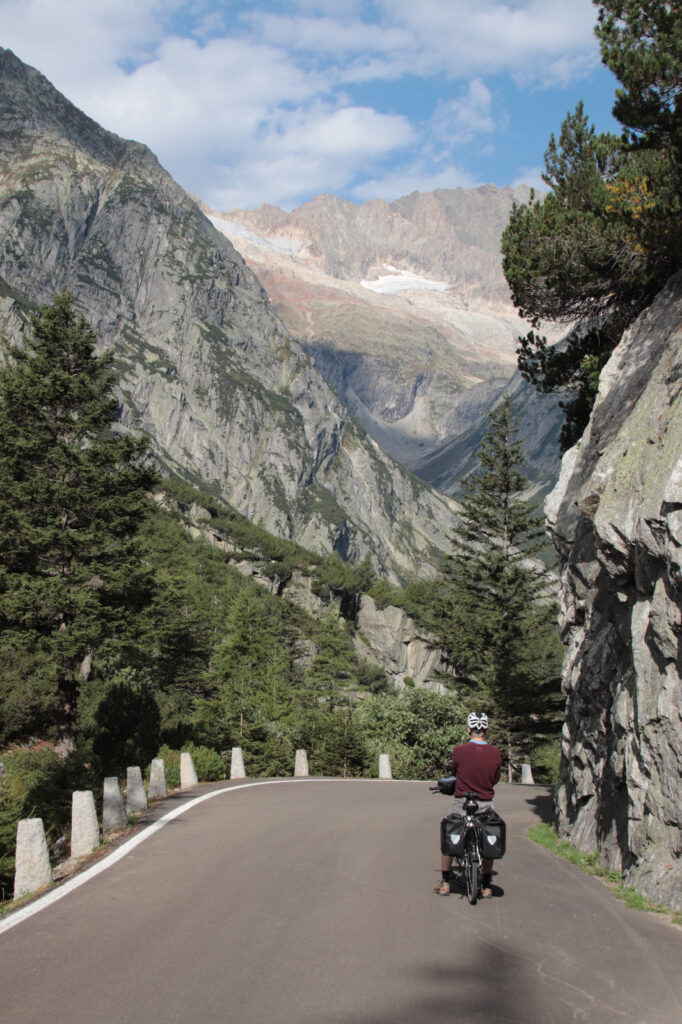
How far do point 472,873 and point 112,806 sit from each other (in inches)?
204

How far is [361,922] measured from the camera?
6.21 m

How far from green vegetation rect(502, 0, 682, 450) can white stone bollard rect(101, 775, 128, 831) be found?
12.8m

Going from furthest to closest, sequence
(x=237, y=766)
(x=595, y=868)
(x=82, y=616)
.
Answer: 1. (x=82, y=616)
2. (x=237, y=766)
3. (x=595, y=868)

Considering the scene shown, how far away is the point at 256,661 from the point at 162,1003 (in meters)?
35.0

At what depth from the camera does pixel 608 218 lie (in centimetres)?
1509

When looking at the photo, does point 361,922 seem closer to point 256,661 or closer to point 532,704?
point 532,704

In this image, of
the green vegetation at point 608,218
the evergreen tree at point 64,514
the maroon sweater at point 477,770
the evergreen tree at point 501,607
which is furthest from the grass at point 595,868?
the evergreen tree at point 501,607

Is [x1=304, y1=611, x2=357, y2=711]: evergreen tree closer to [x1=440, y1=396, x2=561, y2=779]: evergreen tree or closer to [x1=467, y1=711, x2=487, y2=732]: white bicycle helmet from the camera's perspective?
[x1=440, y1=396, x2=561, y2=779]: evergreen tree

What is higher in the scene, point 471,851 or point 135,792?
point 471,851

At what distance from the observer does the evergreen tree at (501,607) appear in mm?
31203

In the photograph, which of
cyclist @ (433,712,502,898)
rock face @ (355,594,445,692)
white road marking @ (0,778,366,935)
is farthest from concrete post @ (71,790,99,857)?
rock face @ (355,594,445,692)

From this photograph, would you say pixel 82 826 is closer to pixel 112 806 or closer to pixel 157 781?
pixel 112 806

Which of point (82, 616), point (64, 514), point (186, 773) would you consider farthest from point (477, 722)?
point (64, 514)

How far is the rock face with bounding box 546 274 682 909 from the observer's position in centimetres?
818
